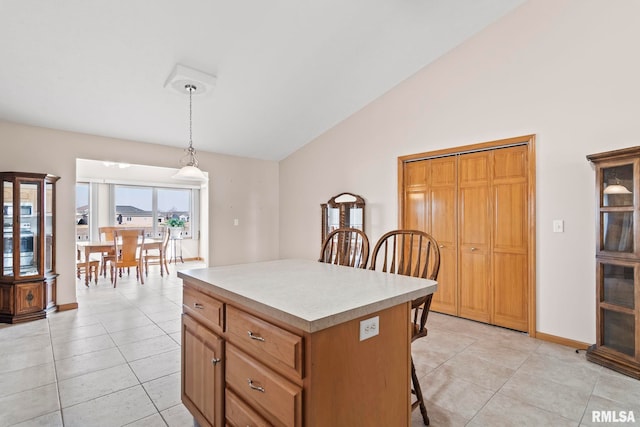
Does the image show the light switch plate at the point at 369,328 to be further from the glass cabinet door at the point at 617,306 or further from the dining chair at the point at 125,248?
the dining chair at the point at 125,248

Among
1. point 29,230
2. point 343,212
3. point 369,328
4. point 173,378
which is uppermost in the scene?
point 343,212

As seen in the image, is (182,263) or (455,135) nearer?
(455,135)

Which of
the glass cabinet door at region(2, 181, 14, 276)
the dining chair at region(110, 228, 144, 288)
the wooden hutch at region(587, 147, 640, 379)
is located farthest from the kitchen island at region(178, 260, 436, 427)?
the dining chair at region(110, 228, 144, 288)

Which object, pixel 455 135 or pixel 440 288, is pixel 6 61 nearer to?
pixel 455 135

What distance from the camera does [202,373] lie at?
162 cm

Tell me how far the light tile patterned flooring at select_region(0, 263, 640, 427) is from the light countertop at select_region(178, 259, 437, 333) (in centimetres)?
95

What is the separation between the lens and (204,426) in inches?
62.4

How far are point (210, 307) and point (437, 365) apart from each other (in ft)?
6.40

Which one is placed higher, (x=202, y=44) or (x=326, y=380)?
(x=202, y=44)

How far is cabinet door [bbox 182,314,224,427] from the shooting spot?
1.47 metres

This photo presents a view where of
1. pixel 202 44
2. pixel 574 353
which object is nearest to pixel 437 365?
pixel 574 353

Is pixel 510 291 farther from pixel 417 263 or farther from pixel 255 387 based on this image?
pixel 255 387

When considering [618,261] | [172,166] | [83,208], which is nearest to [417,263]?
[618,261]

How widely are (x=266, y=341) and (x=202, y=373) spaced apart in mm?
689
